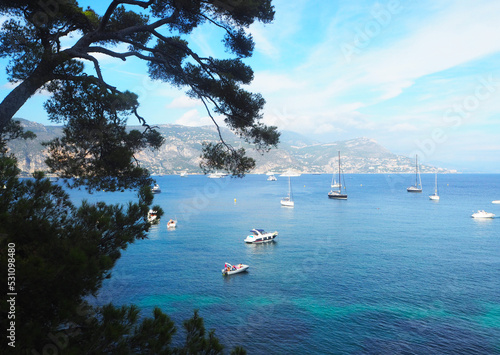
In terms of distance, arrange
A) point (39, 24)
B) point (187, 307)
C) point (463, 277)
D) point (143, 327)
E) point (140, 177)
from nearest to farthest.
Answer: point (143, 327) → point (39, 24) → point (140, 177) → point (187, 307) → point (463, 277)

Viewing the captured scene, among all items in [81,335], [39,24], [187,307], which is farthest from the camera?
[187,307]

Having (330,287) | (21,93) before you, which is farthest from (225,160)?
(330,287)

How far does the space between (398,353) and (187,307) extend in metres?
15.0

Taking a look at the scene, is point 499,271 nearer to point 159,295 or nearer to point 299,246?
point 299,246

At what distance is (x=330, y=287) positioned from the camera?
29.3 metres

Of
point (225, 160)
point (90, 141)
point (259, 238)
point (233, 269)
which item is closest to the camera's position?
point (90, 141)

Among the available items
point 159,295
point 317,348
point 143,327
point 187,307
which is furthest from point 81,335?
point 159,295

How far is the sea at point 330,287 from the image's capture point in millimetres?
20969

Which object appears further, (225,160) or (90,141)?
(225,160)

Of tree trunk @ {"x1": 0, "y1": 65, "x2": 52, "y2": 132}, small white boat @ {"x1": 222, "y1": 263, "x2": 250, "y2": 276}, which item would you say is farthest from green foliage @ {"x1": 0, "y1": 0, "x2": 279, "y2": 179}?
small white boat @ {"x1": 222, "y1": 263, "x2": 250, "y2": 276}

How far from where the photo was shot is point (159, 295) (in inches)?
1093

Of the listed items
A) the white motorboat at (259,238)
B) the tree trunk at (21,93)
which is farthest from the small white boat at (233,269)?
the tree trunk at (21,93)

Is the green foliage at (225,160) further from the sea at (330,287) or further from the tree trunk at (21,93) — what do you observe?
the sea at (330,287)

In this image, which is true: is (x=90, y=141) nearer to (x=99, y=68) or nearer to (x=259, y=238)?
(x=99, y=68)
